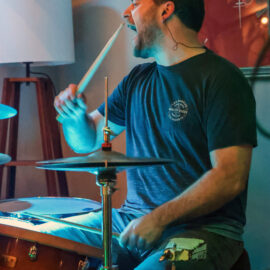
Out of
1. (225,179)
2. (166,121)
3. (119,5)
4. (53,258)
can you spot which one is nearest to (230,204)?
(225,179)

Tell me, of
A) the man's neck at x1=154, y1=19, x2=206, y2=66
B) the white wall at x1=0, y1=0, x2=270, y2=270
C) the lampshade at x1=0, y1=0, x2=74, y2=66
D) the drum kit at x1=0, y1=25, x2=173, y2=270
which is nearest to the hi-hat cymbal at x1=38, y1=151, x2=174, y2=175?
the drum kit at x1=0, y1=25, x2=173, y2=270

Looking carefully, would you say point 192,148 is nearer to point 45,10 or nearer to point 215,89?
point 215,89

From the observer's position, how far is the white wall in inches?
72.2

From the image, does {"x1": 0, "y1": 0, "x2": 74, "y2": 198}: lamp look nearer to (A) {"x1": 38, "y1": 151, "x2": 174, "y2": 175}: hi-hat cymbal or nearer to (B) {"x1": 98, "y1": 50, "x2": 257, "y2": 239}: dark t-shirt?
(B) {"x1": 98, "y1": 50, "x2": 257, "y2": 239}: dark t-shirt

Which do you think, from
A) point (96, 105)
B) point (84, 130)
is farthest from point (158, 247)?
point (96, 105)

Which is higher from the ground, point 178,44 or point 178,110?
point 178,44

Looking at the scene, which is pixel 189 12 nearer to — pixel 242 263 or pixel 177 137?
pixel 177 137

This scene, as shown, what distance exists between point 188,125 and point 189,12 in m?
0.35

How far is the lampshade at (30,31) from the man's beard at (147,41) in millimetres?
812

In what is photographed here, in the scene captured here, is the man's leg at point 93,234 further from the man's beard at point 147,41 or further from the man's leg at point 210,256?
the man's beard at point 147,41

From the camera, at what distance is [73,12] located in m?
2.56

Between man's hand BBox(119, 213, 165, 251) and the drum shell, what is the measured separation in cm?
8

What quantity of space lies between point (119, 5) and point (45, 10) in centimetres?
34

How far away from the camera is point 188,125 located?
1418mm
